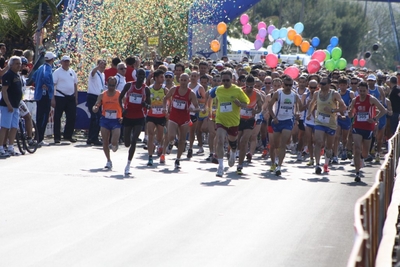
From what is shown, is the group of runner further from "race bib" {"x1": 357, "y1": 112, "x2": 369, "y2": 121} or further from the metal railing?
the metal railing

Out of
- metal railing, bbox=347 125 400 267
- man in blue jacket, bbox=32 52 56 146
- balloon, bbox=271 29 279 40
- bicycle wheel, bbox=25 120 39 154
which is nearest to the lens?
metal railing, bbox=347 125 400 267

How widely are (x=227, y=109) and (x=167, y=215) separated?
4.98 m

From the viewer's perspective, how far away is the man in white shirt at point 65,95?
19.8m

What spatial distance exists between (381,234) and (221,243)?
168 cm

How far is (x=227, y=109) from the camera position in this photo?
52.2ft

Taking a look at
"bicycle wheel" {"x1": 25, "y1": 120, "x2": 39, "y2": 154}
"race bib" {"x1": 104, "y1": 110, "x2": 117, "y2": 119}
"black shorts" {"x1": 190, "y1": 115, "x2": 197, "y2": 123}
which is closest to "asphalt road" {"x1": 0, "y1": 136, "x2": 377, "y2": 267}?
"bicycle wheel" {"x1": 25, "y1": 120, "x2": 39, "y2": 154}

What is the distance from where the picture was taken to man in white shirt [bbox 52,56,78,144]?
19.8 m

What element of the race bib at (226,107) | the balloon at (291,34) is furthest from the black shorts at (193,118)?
the balloon at (291,34)

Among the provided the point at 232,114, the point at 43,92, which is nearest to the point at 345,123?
the point at 232,114

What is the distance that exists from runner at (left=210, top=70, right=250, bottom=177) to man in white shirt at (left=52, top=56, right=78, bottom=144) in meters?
4.91

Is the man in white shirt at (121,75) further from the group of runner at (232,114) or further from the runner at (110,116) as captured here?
the runner at (110,116)

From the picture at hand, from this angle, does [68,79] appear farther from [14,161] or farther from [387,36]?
[387,36]

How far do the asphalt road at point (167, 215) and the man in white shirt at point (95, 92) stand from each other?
2805mm

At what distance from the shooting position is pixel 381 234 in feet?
30.1
